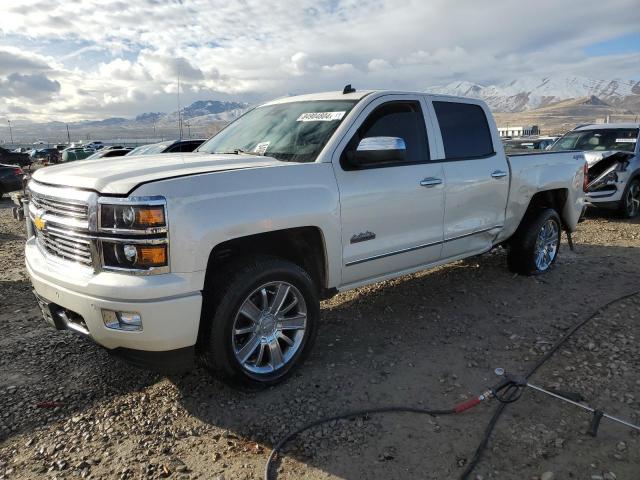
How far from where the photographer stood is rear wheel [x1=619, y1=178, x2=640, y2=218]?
9.59 m

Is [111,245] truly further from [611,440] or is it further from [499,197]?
[499,197]

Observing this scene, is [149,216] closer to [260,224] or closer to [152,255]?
[152,255]

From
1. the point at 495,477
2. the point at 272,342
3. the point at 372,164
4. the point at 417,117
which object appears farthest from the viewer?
the point at 417,117

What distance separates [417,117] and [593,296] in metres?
2.78

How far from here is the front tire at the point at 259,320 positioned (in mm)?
3131

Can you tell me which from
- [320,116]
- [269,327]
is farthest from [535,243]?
[269,327]

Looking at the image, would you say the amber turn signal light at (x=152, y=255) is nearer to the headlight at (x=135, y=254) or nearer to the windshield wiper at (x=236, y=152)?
the headlight at (x=135, y=254)

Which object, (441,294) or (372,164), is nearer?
(372,164)

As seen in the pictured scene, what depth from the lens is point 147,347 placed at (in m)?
2.89

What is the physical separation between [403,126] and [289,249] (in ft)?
4.89

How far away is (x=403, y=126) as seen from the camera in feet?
14.0

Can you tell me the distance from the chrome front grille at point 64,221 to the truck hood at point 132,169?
71 millimetres

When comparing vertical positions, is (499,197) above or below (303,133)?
below

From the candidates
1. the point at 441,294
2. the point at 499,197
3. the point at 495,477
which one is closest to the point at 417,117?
the point at 499,197
